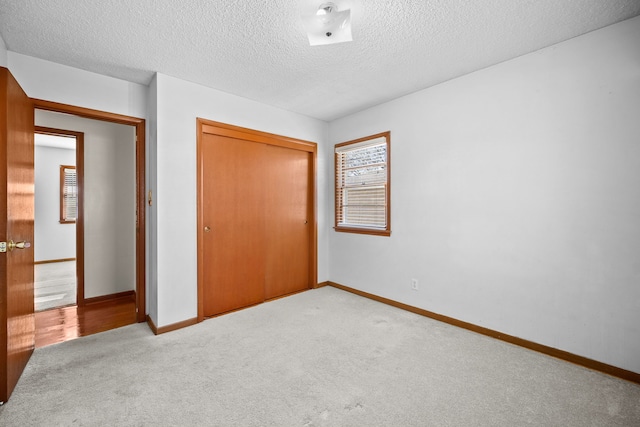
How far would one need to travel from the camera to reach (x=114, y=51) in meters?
2.37

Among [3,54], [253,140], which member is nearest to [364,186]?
[253,140]

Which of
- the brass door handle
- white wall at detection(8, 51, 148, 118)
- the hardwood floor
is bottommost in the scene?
the hardwood floor

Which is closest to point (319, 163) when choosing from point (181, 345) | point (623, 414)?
point (181, 345)

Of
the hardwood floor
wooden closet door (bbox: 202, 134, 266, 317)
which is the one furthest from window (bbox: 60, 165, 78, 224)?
wooden closet door (bbox: 202, 134, 266, 317)

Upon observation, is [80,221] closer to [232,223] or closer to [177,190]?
[177,190]

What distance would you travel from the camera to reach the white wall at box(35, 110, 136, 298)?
12.0 ft

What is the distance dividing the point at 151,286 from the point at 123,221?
160cm

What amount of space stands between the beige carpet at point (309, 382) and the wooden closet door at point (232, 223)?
0.59 meters

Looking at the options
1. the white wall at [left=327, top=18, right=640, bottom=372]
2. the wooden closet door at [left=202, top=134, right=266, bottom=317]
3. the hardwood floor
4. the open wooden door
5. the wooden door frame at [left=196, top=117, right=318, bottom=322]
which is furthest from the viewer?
the wooden closet door at [left=202, top=134, right=266, bottom=317]

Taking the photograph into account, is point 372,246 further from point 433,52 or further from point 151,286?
point 151,286

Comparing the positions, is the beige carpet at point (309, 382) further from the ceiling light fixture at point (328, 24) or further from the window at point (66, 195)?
the window at point (66, 195)

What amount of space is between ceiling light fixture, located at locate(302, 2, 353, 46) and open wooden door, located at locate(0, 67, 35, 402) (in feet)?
6.67

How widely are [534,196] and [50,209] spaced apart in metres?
8.68

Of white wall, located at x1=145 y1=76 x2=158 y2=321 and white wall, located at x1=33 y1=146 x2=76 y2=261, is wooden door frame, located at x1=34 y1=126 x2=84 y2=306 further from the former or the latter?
white wall, located at x1=33 y1=146 x2=76 y2=261
